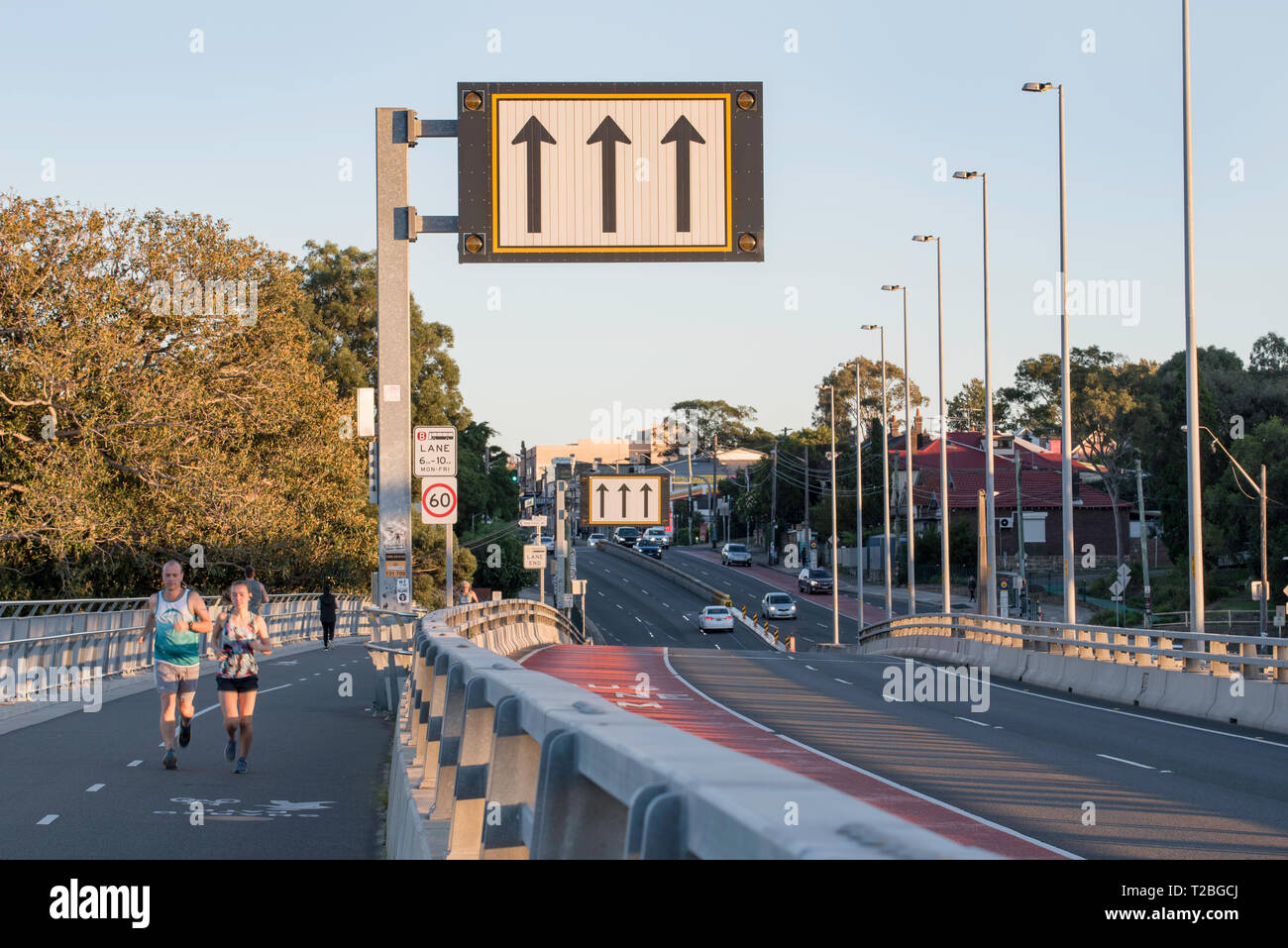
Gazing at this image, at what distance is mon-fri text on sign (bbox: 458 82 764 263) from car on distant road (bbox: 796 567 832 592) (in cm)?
8257

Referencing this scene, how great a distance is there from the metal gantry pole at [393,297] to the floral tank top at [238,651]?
2.66 meters

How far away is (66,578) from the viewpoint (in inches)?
1572

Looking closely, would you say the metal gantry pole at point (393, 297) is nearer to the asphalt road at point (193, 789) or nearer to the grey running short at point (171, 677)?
the grey running short at point (171, 677)

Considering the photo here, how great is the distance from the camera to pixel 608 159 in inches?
611

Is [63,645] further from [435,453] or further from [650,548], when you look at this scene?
[650,548]

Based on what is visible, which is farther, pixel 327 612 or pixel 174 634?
pixel 327 612

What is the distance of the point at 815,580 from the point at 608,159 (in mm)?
83012

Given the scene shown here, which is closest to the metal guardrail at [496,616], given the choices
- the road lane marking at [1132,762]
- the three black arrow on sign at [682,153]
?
the three black arrow on sign at [682,153]

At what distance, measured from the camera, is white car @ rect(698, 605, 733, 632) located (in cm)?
7694

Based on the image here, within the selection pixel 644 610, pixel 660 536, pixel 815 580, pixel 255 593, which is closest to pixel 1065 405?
pixel 255 593
